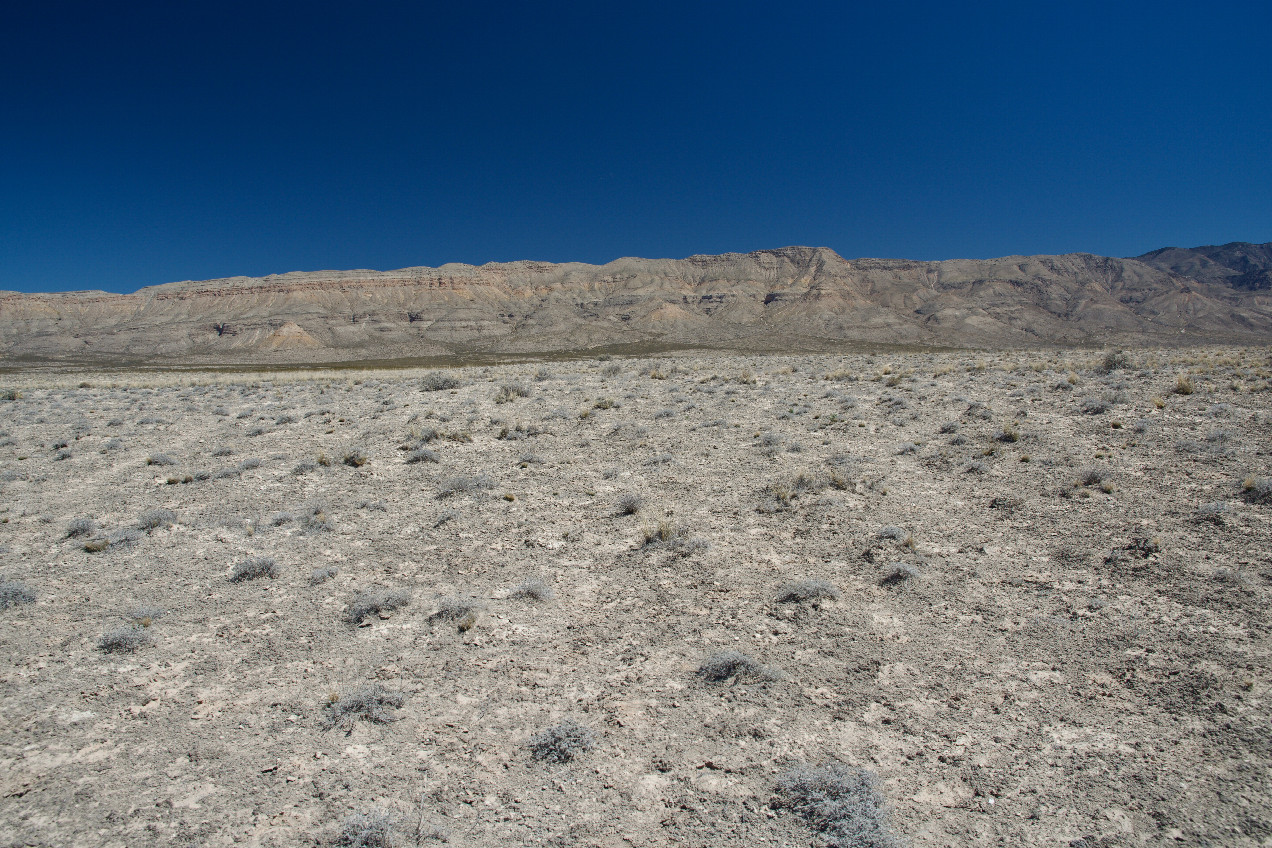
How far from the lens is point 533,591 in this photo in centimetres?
681

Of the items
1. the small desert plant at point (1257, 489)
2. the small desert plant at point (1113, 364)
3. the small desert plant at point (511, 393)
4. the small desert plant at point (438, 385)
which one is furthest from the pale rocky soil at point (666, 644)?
the small desert plant at point (438, 385)

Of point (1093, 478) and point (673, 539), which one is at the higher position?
point (1093, 478)

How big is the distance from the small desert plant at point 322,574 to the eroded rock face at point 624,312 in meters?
128

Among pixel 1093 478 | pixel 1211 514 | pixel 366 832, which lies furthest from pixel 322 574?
pixel 1211 514

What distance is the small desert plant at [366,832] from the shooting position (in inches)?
143

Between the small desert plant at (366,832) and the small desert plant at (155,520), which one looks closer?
the small desert plant at (366,832)

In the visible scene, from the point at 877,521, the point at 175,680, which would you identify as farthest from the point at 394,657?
the point at 877,521

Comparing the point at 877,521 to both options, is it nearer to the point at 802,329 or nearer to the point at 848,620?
the point at 848,620

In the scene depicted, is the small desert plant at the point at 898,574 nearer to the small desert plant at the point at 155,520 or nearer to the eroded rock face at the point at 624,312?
the small desert plant at the point at 155,520

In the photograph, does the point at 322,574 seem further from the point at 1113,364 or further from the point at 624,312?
the point at 624,312

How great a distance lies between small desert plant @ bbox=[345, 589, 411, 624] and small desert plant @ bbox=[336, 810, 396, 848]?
2.86 m

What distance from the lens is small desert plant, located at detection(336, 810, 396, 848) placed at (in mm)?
3629

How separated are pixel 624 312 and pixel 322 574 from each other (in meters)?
167

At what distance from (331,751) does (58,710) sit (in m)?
2.56
